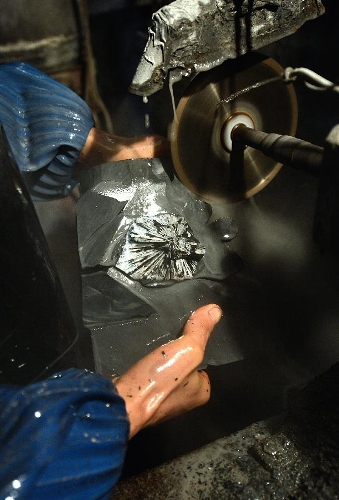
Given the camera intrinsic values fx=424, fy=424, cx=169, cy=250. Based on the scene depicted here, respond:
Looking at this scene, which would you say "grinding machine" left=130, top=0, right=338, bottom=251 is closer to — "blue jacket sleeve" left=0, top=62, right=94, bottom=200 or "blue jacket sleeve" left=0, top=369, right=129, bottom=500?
"blue jacket sleeve" left=0, top=62, right=94, bottom=200

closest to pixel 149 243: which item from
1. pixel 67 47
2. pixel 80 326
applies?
pixel 80 326

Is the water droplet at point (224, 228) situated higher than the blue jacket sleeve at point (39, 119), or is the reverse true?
the blue jacket sleeve at point (39, 119)

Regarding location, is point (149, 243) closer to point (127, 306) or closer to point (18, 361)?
point (127, 306)

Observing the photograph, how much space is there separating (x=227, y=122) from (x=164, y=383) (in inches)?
76.5

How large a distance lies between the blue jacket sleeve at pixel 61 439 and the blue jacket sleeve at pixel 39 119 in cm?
187

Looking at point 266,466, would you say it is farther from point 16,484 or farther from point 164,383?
point 16,484

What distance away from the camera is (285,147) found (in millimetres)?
2350

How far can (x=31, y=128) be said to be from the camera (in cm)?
300

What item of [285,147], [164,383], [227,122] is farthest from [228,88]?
[164,383]

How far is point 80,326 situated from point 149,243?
698 millimetres

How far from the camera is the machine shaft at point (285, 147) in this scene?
6.84 ft

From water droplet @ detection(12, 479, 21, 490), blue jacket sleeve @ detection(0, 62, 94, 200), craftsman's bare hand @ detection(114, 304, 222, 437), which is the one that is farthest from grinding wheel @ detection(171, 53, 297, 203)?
water droplet @ detection(12, 479, 21, 490)

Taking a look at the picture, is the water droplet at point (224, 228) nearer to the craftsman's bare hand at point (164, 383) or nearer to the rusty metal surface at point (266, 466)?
the craftsman's bare hand at point (164, 383)

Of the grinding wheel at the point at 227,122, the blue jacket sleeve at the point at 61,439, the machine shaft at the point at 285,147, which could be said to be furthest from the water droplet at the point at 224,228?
the blue jacket sleeve at the point at 61,439
